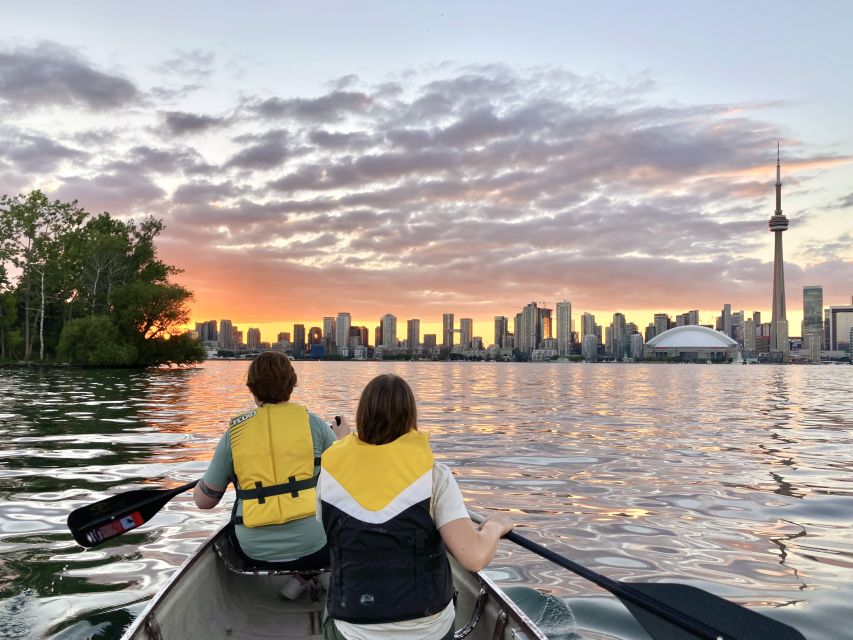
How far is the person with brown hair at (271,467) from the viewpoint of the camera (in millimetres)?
4805

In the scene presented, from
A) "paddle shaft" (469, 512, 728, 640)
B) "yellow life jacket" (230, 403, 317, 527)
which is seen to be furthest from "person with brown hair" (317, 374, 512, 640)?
"yellow life jacket" (230, 403, 317, 527)

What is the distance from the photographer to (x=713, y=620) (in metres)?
3.84

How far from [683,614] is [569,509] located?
6.63 meters

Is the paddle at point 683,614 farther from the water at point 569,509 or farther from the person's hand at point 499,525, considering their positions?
the water at point 569,509

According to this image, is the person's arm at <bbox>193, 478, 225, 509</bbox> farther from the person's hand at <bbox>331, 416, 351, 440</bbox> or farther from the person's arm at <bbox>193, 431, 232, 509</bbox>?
the person's hand at <bbox>331, 416, 351, 440</bbox>

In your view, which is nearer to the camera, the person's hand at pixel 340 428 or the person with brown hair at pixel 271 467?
the person with brown hair at pixel 271 467

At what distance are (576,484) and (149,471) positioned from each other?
24.8ft

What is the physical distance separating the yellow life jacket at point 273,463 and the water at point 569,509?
190 centimetres

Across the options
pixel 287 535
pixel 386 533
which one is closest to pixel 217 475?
pixel 287 535

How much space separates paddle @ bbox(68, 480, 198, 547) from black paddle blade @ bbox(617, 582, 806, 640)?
3.52 m

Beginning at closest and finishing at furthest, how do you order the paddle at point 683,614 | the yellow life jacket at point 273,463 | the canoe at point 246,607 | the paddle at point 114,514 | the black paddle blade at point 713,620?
the paddle at point 683,614 → the black paddle blade at point 713,620 → the canoe at point 246,607 → the yellow life jacket at point 273,463 → the paddle at point 114,514

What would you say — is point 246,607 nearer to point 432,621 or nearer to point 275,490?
point 275,490

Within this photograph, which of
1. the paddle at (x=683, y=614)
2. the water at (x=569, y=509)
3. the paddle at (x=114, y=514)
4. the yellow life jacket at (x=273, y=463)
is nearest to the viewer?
the paddle at (x=683, y=614)

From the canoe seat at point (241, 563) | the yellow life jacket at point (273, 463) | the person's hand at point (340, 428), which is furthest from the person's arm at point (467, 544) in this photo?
the person's hand at point (340, 428)
